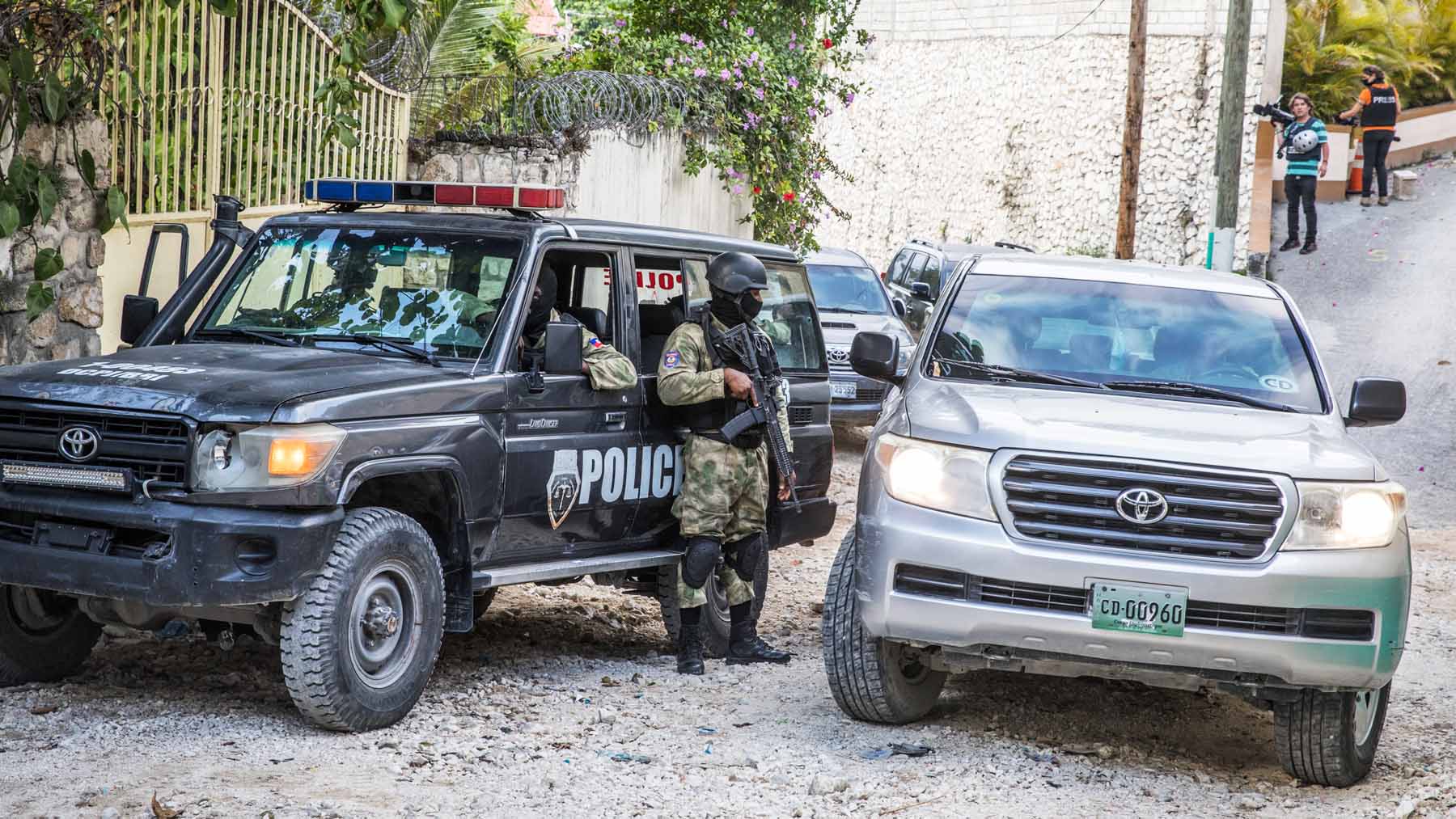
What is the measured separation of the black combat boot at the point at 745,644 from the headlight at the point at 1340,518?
272 centimetres

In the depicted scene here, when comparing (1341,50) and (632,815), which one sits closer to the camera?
(632,815)

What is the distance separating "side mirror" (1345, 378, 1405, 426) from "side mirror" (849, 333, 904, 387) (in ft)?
5.77

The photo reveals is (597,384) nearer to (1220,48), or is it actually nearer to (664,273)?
(664,273)

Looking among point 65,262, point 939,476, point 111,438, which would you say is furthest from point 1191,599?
point 65,262

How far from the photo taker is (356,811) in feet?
15.5

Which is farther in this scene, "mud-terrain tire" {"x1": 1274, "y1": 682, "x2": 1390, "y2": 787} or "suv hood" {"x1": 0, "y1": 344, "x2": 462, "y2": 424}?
"mud-terrain tire" {"x1": 1274, "y1": 682, "x2": 1390, "y2": 787}

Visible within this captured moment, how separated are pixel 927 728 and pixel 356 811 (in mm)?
2321

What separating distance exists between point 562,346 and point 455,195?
2.98ft

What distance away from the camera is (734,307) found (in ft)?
23.0

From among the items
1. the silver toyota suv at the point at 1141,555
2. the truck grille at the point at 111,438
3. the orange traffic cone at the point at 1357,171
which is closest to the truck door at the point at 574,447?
the silver toyota suv at the point at 1141,555

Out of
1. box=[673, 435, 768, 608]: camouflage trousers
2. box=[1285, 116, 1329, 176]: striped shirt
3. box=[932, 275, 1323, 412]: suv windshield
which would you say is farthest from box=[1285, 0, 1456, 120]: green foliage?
box=[673, 435, 768, 608]: camouflage trousers

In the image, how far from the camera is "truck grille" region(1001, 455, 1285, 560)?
5.25 meters

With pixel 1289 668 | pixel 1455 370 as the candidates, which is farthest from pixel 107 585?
pixel 1455 370

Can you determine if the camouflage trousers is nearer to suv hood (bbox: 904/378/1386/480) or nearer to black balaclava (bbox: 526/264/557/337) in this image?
black balaclava (bbox: 526/264/557/337)
